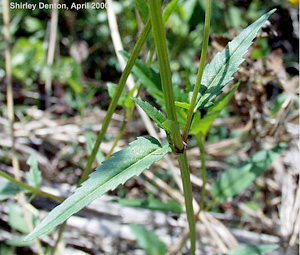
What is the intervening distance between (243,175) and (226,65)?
1.73ft

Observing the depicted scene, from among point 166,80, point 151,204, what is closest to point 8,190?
point 151,204

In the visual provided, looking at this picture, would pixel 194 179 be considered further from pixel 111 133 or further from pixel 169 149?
pixel 169 149

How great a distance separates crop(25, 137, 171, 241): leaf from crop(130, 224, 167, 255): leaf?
0.53 metres

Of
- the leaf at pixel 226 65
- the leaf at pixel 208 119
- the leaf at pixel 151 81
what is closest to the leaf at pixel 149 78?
the leaf at pixel 151 81

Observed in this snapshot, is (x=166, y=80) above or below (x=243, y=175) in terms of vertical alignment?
above

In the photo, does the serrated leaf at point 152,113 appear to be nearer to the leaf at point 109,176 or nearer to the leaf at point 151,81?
the leaf at point 109,176

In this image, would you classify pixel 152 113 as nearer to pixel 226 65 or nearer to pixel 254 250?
pixel 226 65

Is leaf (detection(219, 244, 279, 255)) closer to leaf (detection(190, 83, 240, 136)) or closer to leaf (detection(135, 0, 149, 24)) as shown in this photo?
leaf (detection(190, 83, 240, 136))

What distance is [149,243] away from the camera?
3.53ft

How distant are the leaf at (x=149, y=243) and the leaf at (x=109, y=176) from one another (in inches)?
20.8

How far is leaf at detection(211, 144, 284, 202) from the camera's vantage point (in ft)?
3.51

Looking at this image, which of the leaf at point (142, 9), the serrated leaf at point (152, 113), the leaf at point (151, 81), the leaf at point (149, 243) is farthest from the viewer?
the leaf at point (149, 243)

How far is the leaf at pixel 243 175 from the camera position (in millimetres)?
1071

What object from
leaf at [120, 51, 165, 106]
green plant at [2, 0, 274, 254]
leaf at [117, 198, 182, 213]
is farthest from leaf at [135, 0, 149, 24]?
leaf at [117, 198, 182, 213]
